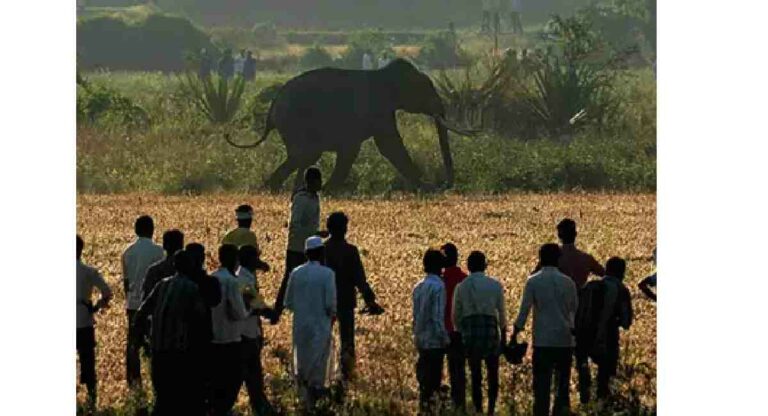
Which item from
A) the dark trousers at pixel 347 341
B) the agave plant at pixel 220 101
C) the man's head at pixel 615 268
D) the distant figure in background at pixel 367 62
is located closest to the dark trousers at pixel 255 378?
the dark trousers at pixel 347 341

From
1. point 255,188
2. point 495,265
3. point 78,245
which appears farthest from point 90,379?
point 255,188

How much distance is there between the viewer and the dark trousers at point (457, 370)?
41.2ft

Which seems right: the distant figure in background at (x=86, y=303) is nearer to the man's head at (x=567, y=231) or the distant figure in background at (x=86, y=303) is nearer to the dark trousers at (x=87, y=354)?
the dark trousers at (x=87, y=354)

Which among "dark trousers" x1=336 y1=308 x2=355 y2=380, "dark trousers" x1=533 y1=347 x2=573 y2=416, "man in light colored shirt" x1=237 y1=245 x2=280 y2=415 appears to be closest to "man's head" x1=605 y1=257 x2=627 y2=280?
"dark trousers" x1=533 y1=347 x2=573 y2=416

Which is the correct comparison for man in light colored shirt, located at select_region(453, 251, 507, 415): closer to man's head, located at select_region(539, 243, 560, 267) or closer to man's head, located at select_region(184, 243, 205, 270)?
man's head, located at select_region(539, 243, 560, 267)

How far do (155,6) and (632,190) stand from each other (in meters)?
20.1

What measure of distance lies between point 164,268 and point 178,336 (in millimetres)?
837

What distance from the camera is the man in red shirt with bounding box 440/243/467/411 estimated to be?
495 inches

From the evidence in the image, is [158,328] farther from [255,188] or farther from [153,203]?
[255,188]

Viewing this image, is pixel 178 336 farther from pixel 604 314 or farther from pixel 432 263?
pixel 604 314

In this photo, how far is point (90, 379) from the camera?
13109 millimetres

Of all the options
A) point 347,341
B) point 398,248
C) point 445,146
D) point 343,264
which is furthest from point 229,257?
point 445,146

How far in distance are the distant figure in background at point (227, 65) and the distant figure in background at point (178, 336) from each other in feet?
84.3


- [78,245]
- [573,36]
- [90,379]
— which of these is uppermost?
[573,36]
